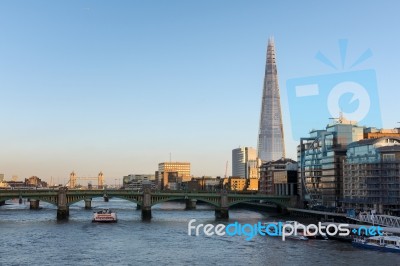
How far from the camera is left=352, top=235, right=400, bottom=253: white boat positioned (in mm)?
75562

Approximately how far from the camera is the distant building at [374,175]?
111625mm

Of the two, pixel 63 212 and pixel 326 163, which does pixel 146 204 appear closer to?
pixel 63 212

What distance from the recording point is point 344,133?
465 ft

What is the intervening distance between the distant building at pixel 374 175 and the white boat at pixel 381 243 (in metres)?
32.7

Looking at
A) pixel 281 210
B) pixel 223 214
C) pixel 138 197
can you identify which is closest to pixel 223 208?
pixel 223 214

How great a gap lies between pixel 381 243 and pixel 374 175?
40.6 m

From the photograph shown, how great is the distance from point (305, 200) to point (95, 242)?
83.1 m

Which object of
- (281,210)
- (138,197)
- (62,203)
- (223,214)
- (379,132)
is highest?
(379,132)

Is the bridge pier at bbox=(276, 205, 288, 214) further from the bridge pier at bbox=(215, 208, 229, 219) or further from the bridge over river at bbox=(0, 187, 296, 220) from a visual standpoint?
the bridge pier at bbox=(215, 208, 229, 219)

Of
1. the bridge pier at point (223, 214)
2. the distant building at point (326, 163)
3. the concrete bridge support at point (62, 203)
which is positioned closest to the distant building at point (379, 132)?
the distant building at point (326, 163)

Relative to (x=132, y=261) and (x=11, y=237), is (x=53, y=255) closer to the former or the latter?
(x=132, y=261)

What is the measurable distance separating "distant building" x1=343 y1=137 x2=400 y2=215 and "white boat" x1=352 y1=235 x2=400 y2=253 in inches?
1288

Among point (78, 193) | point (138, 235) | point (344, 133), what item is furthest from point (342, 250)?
point (78, 193)

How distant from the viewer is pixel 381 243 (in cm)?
7756
